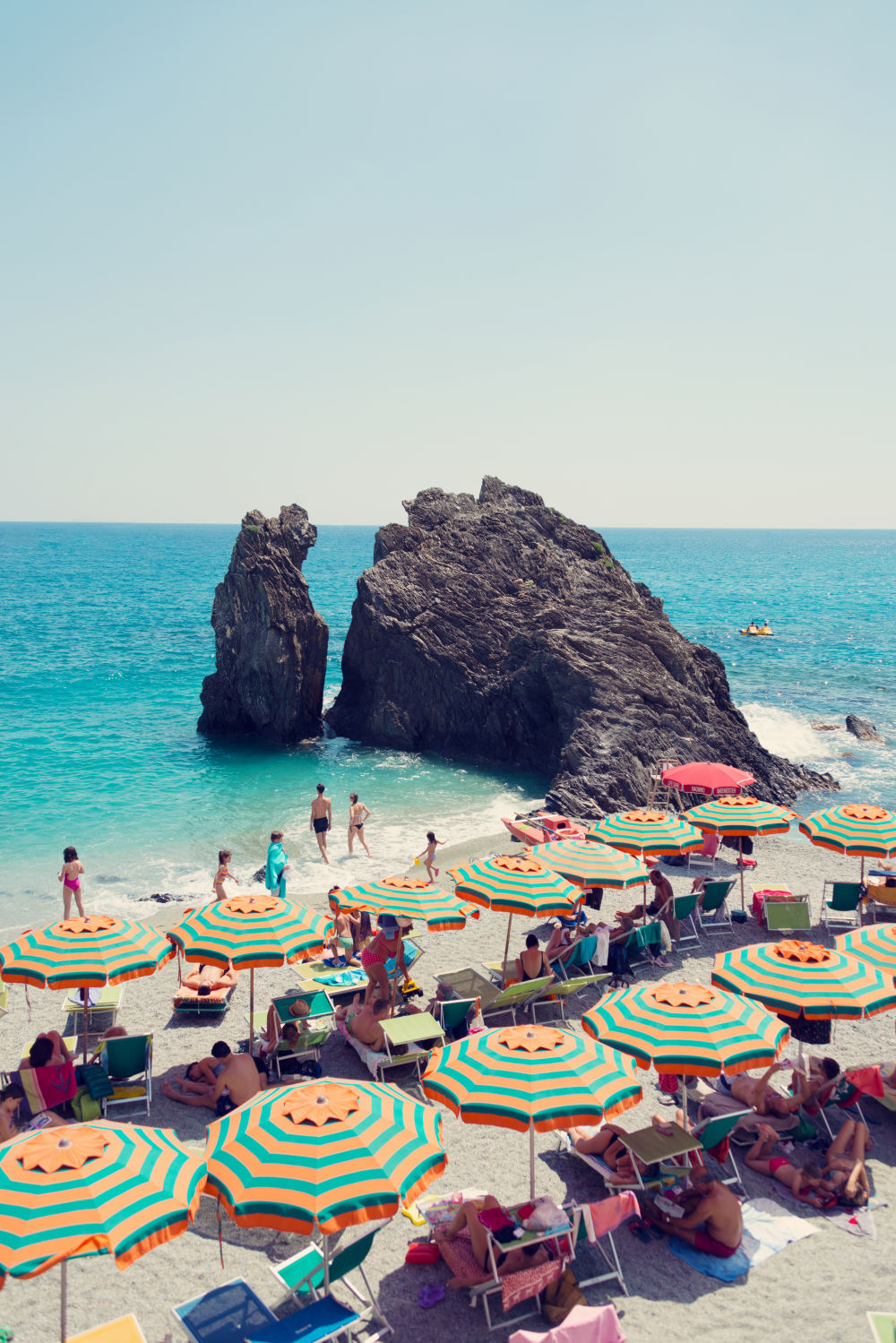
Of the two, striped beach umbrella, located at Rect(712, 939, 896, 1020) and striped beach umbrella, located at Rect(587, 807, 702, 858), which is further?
striped beach umbrella, located at Rect(587, 807, 702, 858)

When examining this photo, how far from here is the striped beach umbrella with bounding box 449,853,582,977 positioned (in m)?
12.2

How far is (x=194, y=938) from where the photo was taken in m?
10.2

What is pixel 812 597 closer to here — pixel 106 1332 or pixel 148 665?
pixel 148 665

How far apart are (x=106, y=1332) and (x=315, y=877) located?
13920mm

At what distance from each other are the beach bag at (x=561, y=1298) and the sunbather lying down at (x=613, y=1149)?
1245mm

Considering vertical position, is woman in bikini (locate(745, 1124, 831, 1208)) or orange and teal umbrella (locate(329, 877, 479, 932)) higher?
orange and teal umbrella (locate(329, 877, 479, 932))

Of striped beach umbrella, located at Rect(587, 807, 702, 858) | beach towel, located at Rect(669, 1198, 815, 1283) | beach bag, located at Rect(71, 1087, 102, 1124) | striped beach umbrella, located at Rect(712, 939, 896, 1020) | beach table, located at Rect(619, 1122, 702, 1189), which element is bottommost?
beach bag, located at Rect(71, 1087, 102, 1124)

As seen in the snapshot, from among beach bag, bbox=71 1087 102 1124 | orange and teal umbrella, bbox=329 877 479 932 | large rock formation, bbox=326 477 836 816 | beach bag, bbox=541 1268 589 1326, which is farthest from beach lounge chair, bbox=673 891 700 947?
beach bag, bbox=71 1087 102 1124

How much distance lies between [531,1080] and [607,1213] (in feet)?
4.98

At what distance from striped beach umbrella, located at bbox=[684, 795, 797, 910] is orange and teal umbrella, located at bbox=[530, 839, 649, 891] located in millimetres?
3088

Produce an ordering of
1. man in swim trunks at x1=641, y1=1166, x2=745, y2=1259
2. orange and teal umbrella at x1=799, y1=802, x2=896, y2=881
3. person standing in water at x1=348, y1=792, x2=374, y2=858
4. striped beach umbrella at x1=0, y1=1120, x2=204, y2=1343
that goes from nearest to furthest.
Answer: striped beach umbrella at x1=0, y1=1120, x2=204, y2=1343 → man in swim trunks at x1=641, y1=1166, x2=745, y2=1259 → orange and teal umbrella at x1=799, y1=802, x2=896, y2=881 → person standing in water at x1=348, y1=792, x2=374, y2=858

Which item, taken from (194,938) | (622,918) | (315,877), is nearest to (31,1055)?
(194,938)

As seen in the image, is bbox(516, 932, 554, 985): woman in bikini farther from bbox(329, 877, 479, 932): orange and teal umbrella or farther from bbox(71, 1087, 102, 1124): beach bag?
bbox(71, 1087, 102, 1124): beach bag

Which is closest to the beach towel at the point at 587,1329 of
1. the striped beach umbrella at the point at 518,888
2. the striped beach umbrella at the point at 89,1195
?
the striped beach umbrella at the point at 89,1195
